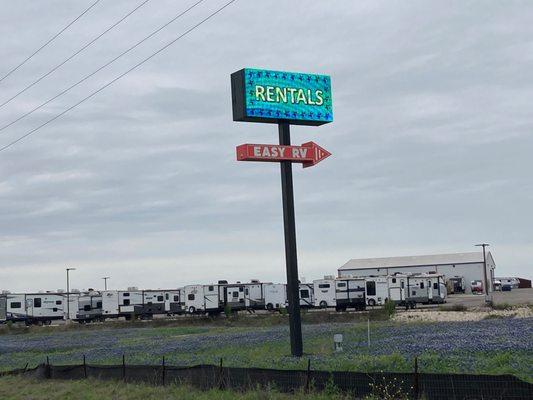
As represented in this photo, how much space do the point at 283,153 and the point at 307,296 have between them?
173 ft

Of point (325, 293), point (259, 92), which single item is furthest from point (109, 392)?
point (325, 293)

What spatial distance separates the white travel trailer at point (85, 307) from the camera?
285ft

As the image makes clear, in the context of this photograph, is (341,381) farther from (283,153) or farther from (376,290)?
(376,290)

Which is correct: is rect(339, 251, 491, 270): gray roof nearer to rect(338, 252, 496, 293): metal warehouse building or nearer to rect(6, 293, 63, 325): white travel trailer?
rect(338, 252, 496, 293): metal warehouse building

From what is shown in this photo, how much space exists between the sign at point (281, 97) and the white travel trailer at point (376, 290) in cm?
4713

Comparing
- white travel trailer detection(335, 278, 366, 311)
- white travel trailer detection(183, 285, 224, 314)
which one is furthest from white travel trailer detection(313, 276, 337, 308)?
white travel trailer detection(183, 285, 224, 314)

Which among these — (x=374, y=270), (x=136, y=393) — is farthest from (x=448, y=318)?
(x=374, y=270)

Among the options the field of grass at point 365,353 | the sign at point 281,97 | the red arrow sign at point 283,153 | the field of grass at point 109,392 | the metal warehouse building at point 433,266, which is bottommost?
the field of grass at point 109,392

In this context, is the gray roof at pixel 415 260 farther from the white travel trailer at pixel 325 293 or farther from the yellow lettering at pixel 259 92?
the yellow lettering at pixel 259 92

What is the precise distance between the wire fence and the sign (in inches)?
429

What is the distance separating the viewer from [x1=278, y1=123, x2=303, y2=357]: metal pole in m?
29.5

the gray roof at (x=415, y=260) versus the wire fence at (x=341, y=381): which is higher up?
the gray roof at (x=415, y=260)

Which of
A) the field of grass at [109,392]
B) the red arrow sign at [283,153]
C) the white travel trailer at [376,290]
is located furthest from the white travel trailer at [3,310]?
the red arrow sign at [283,153]

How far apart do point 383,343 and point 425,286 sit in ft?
164
